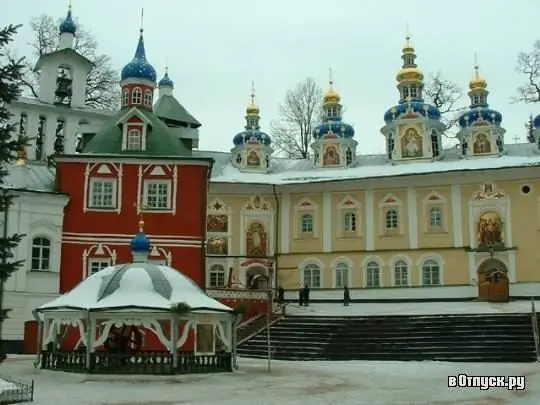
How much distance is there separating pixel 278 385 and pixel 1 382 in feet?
17.5

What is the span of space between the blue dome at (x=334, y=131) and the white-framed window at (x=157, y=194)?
44.2 ft

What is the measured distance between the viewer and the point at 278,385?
1471 cm

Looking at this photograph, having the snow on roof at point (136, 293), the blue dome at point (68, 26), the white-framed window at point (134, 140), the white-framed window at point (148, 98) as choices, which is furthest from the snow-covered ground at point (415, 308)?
the blue dome at point (68, 26)

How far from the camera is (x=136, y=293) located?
17375 millimetres

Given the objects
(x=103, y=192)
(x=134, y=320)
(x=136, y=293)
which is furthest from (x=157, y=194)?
(x=134, y=320)

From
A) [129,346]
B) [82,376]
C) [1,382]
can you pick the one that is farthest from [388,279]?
[1,382]

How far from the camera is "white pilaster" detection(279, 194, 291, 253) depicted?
124 ft

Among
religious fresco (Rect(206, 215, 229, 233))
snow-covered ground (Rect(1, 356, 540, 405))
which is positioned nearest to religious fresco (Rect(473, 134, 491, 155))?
religious fresco (Rect(206, 215, 229, 233))

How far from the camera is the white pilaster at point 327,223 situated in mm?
37156

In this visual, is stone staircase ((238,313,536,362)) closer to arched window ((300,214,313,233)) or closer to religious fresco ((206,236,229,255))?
religious fresco ((206,236,229,255))

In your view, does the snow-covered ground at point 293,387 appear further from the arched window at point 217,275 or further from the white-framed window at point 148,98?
the arched window at point 217,275

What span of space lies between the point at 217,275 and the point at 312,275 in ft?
15.8

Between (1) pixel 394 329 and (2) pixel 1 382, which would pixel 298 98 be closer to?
(1) pixel 394 329

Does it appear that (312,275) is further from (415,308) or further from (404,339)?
(404,339)
